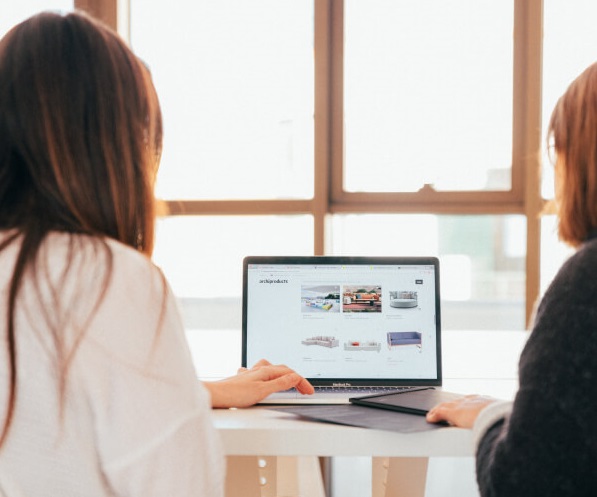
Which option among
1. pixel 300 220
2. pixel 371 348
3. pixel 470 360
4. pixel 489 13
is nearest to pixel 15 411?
pixel 371 348

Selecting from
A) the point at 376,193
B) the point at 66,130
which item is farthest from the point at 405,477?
the point at 376,193

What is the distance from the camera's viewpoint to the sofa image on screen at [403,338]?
154 centimetres

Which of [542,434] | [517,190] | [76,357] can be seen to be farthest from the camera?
[517,190]

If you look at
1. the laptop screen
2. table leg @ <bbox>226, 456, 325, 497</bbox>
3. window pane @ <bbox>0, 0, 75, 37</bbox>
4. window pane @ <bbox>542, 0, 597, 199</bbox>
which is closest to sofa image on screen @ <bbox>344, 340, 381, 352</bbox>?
the laptop screen

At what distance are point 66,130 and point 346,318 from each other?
0.84m

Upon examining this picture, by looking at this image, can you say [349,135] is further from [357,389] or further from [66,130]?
[66,130]

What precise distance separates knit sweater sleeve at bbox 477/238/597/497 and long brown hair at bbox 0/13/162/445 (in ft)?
1.76

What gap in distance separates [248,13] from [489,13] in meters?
0.84

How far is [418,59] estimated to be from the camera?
2.62 meters

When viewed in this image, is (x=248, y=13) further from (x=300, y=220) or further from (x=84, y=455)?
(x=84, y=455)

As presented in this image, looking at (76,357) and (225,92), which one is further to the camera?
(225,92)

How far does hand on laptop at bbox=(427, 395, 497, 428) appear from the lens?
1.19 meters

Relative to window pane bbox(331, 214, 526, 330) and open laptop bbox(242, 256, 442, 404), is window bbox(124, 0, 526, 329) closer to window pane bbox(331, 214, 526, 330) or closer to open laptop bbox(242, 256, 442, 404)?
window pane bbox(331, 214, 526, 330)

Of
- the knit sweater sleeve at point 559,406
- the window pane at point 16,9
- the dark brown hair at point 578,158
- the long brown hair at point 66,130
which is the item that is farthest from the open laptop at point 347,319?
the window pane at point 16,9
